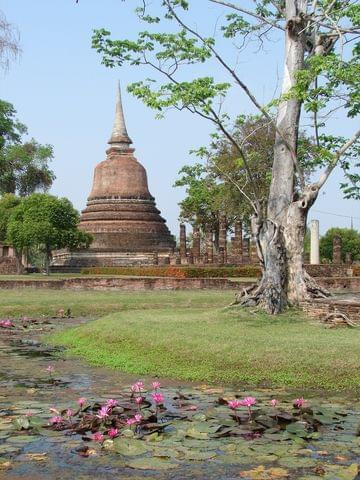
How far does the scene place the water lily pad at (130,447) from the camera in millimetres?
4738

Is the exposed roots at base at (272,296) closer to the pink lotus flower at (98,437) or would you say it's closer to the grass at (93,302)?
the grass at (93,302)

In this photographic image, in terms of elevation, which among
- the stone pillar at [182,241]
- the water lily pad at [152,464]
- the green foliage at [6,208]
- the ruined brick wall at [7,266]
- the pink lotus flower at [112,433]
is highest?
the green foliage at [6,208]

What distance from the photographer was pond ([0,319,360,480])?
14.6ft

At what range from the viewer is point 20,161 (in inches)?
2018

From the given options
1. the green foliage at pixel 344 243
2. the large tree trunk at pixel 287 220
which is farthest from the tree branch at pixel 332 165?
the green foliage at pixel 344 243

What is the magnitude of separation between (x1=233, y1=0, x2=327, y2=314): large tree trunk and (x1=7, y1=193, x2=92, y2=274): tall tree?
2554cm

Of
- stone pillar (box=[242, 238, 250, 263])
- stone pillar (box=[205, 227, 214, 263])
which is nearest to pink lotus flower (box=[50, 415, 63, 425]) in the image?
stone pillar (box=[242, 238, 250, 263])

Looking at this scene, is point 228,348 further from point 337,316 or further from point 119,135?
point 119,135

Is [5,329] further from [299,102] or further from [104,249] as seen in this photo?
[104,249]

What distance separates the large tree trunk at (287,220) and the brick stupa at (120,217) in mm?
31920

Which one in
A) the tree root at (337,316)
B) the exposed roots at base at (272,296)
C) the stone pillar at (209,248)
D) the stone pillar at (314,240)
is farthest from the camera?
A: the stone pillar at (209,248)

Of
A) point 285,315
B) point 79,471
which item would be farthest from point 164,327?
point 79,471

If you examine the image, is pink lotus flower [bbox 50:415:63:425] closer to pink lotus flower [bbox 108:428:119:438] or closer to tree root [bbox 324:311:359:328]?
pink lotus flower [bbox 108:428:119:438]

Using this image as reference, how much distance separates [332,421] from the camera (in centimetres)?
557
